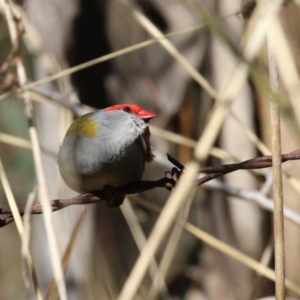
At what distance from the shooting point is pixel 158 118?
163 inches

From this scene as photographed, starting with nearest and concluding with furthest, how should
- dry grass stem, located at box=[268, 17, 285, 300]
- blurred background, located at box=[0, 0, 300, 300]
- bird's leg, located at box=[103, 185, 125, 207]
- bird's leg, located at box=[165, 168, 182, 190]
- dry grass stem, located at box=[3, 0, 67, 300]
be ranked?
dry grass stem, located at box=[268, 17, 285, 300], dry grass stem, located at box=[3, 0, 67, 300], bird's leg, located at box=[165, 168, 182, 190], bird's leg, located at box=[103, 185, 125, 207], blurred background, located at box=[0, 0, 300, 300]

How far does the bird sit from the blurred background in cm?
41

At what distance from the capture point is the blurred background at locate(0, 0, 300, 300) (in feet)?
11.0

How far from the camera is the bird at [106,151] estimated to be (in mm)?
2307

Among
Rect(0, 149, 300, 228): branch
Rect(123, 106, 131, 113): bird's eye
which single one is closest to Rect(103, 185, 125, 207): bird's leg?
Rect(0, 149, 300, 228): branch

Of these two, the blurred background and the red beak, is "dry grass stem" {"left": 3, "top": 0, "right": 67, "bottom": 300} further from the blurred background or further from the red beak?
the blurred background

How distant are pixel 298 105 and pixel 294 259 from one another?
6.70 feet

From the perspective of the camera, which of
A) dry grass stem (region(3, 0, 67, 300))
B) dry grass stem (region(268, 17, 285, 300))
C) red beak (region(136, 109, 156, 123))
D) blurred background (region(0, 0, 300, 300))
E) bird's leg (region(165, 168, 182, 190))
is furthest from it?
blurred background (region(0, 0, 300, 300))

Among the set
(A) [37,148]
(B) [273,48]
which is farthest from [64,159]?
(B) [273,48]

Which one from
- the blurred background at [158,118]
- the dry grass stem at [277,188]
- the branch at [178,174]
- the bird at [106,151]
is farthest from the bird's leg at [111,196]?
the dry grass stem at [277,188]

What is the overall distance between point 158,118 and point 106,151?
181 cm

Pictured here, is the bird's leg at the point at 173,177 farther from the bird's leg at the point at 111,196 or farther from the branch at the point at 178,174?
the bird's leg at the point at 111,196

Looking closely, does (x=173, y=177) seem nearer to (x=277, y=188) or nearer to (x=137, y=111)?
(x=277, y=188)

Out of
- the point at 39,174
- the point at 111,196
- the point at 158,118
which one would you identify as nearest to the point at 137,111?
the point at 111,196
